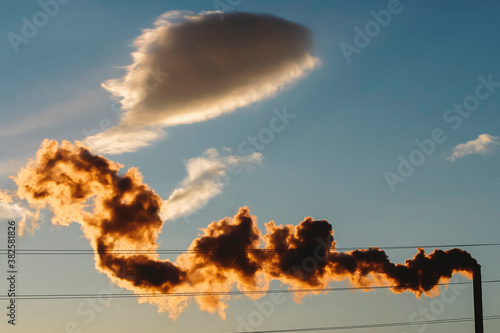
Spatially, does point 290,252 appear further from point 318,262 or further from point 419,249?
point 419,249

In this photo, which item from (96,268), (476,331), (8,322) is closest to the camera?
(8,322)

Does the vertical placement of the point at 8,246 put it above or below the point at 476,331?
above

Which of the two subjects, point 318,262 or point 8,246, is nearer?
point 8,246

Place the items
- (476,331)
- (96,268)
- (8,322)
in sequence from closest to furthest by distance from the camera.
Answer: (8,322) → (476,331) → (96,268)

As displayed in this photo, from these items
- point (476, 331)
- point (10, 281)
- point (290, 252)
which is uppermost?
point (290, 252)

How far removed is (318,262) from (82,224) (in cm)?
2389

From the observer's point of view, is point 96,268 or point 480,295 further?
point 96,268

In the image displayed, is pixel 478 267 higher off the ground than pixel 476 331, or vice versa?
pixel 478 267

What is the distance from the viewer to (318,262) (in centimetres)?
5878

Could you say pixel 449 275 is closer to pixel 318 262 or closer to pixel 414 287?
pixel 414 287

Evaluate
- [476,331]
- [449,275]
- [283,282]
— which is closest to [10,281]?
[283,282]

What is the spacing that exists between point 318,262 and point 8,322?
29344 millimetres

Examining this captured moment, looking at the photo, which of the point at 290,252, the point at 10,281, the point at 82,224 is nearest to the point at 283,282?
the point at 290,252

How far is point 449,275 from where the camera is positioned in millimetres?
59344
